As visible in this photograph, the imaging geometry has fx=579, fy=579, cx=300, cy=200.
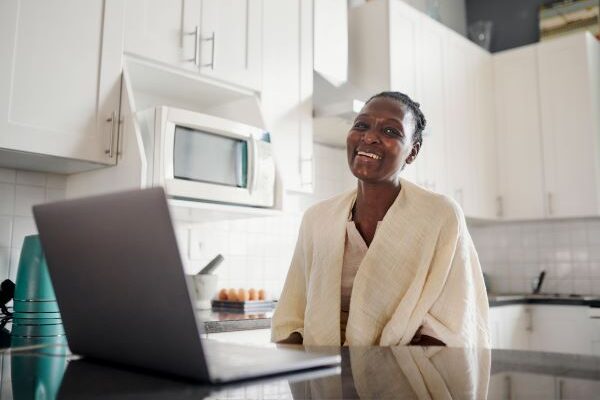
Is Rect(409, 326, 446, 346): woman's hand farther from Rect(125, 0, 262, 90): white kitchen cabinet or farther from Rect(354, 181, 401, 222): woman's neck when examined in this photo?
Rect(125, 0, 262, 90): white kitchen cabinet

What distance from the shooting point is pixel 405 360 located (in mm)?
796

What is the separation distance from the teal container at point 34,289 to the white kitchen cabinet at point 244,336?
55 centimetres

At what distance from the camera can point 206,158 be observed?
7.05 ft

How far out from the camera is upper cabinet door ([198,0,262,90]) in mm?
2299

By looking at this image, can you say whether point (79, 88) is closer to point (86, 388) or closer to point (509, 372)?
point (86, 388)

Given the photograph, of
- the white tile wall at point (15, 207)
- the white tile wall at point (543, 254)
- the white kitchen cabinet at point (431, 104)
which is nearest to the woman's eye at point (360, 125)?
the white tile wall at point (15, 207)

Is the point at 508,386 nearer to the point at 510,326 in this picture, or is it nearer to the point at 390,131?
the point at 390,131

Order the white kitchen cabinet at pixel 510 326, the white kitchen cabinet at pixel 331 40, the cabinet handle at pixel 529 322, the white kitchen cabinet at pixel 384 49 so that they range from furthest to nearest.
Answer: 1. the cabinet handle at pixel 529 322
2. the white kitchen cabinet at pixel 510 326
3. the white kitchen cabinet at pixel 384 49
4. the white kitchen cabinet at pixel 331 40

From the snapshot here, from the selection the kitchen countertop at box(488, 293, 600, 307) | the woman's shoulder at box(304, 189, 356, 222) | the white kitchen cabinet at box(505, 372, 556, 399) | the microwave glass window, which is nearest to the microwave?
the microwave glass window

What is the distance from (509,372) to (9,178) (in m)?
1.91

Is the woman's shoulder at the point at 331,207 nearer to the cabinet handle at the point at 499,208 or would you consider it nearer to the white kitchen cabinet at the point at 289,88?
the white kitchen cabinet at the point at 289,88

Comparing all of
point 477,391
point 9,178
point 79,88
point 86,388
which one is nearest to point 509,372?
point 477,391

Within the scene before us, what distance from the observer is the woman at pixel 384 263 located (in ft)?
4.43

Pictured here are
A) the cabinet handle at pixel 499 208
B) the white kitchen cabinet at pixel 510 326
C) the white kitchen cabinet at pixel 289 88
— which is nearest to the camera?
the white kitchen cabinet at pixel 289 88
